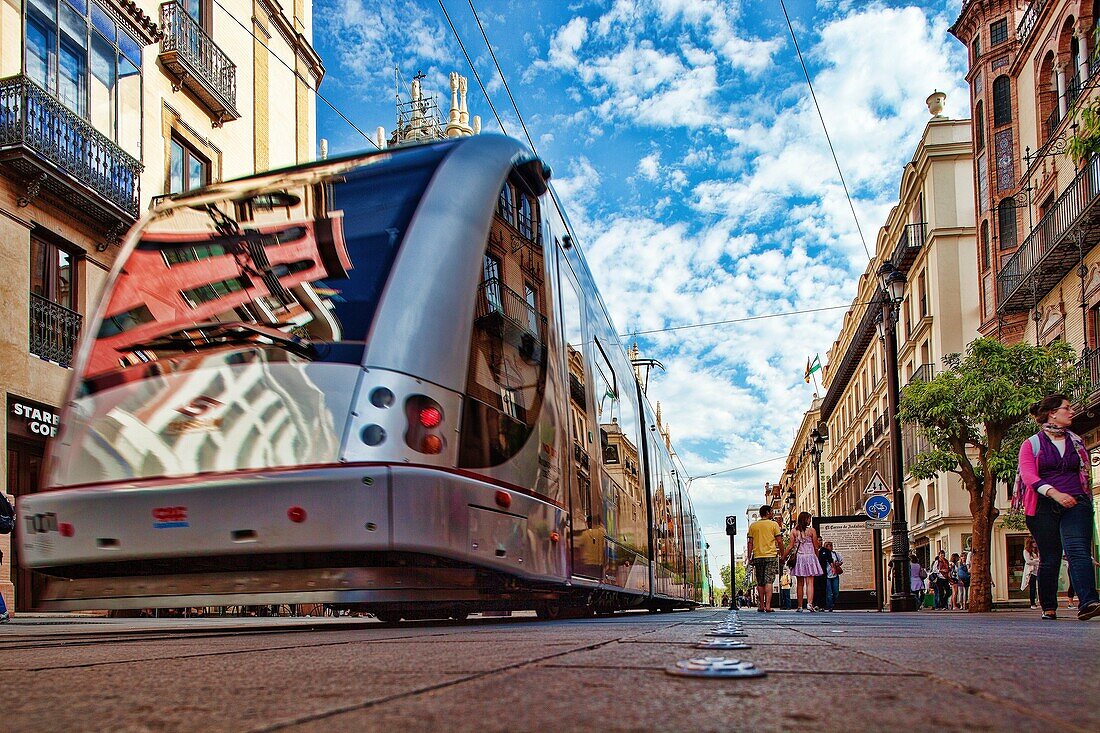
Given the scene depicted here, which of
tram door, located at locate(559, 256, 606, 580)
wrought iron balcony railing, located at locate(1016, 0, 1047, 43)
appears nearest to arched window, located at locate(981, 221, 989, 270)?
wrought iron balcony railing, located at locate(1016, 0, 1047, 43)

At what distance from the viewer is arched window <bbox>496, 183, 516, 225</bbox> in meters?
7.46

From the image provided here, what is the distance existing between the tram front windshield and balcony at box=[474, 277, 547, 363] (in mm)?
690

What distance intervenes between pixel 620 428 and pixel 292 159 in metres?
14.6

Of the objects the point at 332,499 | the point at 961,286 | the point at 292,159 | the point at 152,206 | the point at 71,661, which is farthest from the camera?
the point at 961,286

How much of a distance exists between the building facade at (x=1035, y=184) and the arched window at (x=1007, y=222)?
0.04 m

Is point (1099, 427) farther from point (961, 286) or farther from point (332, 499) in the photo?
point (332, 499)

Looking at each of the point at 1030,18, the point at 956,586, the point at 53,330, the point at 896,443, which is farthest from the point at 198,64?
the point at 1030,18

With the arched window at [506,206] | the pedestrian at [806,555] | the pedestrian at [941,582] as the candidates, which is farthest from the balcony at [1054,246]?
the arched window at [506,206]

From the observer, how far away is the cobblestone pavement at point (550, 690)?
1766 millimetres

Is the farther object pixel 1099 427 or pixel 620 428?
pixel 1099 427

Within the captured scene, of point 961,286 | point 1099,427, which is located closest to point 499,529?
point 1099,427

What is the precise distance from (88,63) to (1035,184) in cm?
2319

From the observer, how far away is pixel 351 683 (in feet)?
8.06

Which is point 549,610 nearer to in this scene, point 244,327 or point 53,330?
point 244,327
